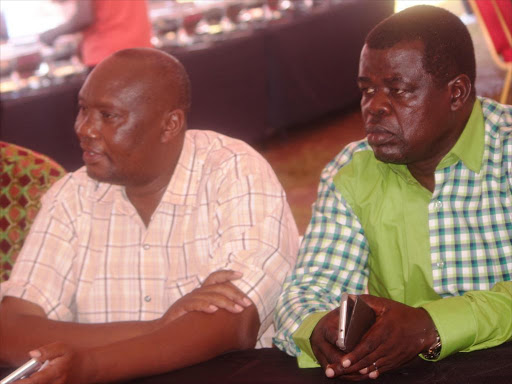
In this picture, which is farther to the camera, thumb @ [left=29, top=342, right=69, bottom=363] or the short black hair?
the short black hair

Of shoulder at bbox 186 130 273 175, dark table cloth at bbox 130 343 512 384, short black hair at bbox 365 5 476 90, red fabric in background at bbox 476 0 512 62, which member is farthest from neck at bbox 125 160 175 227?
red fabric in background at bbox 476 0 512 62

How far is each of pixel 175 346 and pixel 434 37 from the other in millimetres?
958

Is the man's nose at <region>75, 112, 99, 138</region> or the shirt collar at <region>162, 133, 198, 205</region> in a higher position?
the man's nose at <region>75, 112, 99, 138</region>

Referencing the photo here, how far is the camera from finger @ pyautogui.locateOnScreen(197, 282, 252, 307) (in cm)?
204

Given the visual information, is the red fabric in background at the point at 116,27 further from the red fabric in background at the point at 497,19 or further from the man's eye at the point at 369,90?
the man's eye at the point at 369,90

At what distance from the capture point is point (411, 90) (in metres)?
1.93

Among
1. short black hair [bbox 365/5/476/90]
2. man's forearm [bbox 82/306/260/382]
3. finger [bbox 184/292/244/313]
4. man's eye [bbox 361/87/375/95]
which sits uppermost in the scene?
short black hair [bbox 365/5/476/90]

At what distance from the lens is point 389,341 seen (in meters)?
1.66

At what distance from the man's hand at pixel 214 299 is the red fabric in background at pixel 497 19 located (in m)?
3.26

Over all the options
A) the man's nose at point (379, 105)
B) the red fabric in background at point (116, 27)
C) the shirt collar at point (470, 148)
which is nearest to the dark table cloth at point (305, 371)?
the shirt collar at point (470, 148)

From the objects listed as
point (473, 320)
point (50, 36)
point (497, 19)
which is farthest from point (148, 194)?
point (497, 19)

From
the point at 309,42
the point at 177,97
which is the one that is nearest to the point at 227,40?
the point at 309,42

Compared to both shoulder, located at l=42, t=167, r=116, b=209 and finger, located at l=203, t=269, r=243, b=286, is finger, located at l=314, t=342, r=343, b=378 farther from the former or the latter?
shoulder, located at l=42, t=167, r=116, b=209

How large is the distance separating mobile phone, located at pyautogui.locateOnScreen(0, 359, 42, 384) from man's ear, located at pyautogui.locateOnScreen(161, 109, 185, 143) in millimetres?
861
